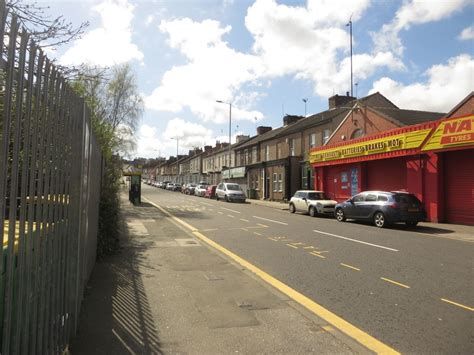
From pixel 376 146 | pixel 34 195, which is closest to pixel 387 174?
pixel 376 146

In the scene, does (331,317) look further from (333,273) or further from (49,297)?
(49,297)

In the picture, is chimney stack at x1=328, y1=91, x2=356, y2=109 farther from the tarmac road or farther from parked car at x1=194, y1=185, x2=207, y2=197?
the tarmac road

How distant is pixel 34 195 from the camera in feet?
9.01

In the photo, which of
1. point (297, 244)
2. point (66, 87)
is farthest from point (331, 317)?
point (297, 244)

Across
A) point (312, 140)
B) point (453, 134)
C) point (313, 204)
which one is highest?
point (312, 140)

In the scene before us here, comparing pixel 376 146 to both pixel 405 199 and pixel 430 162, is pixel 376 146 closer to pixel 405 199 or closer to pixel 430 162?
pixel 430 162

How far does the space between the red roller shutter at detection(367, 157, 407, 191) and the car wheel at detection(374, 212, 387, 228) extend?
591cm

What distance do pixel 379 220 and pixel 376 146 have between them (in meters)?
7.66

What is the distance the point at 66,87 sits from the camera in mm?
3586

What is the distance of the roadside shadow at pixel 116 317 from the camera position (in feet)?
14.1

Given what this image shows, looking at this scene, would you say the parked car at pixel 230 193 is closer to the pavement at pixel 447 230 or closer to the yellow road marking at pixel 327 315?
the pavement at pixel 447 230

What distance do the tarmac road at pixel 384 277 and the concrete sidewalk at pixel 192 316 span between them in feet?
2.23

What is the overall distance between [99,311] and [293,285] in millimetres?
→ 3214

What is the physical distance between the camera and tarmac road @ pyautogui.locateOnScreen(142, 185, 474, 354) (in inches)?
193
